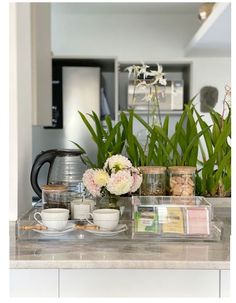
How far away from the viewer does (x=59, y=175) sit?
1.46 m

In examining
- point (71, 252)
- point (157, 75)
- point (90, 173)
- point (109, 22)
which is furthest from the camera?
point (109, 22)

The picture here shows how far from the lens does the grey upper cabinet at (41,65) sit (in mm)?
1995

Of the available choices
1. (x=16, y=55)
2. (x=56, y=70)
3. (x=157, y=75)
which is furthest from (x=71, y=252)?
(x=56, y=70)

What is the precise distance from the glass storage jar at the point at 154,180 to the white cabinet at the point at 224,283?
1.47 feet

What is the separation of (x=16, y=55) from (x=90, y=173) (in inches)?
16.9

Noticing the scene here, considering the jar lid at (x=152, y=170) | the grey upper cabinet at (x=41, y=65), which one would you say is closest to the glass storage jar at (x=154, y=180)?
the jar lid at (x=152, y=170)

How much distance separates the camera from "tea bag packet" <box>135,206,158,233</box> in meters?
1.19

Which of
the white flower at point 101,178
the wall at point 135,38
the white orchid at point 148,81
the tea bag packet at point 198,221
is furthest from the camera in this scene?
the wall at point 135,38

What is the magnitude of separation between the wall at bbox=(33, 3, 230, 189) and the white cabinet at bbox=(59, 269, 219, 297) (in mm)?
3131

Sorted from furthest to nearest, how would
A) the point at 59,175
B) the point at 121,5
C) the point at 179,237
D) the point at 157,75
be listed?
the point at 121,5, the point at 157,75, the point at 59,175, the point at 179,237

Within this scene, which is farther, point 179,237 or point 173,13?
point 173,13

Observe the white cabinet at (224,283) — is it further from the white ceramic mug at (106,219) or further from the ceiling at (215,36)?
the ceiling at (215,36)

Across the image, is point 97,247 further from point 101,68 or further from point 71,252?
point 101,68

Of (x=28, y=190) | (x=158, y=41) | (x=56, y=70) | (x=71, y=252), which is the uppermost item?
(x=158, y=41)
